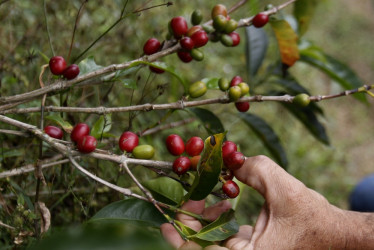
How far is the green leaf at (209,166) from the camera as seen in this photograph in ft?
3.18

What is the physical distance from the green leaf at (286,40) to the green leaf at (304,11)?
41cm

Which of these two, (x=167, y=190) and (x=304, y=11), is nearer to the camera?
(x=167, y=190)

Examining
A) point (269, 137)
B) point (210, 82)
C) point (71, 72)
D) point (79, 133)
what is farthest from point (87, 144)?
point (269, 137)

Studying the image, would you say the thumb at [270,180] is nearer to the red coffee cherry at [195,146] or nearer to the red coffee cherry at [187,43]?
the red coffee cherry at [195,146]

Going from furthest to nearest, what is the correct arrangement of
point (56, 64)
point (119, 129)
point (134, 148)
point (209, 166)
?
1. point (119, 129)
2. point (56, 64)
3. point (134, 148)
4. point (209, 166)

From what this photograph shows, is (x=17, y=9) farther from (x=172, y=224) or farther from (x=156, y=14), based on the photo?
(x=172, y=224)

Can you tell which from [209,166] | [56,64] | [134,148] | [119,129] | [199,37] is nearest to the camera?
[209,166]

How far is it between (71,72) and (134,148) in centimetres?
33

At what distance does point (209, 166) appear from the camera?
3.27 ft

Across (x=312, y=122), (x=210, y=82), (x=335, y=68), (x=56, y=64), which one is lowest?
(x=312, y=122)

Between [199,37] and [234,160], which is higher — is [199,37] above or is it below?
above

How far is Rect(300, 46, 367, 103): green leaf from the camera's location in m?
1.89

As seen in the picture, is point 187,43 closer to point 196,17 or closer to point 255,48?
point 196,17

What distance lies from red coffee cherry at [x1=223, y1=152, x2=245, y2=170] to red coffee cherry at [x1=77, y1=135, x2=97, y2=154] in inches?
13.9
